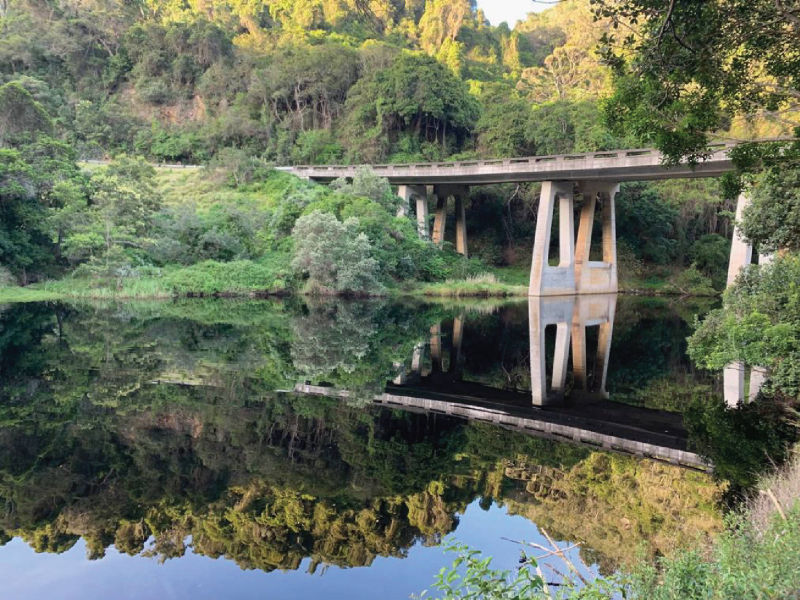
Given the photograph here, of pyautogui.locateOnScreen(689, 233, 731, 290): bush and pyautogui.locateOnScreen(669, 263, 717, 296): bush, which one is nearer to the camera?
pyautogui.locateOnScreen(669, 263, 717, 296): bush

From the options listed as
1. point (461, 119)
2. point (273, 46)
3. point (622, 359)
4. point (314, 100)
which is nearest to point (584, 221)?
point (461, 119)

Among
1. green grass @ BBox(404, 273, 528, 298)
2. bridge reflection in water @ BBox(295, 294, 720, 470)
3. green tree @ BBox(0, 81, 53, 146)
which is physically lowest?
green grass @ BBox(404, 273, 528, 298)

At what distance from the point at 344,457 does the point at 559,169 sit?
31.2 metres

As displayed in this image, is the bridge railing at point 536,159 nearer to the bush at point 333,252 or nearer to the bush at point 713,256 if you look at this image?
the bush at point 333,252

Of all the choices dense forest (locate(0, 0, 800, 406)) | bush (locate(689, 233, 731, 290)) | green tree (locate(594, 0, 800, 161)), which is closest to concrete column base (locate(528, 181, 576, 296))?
dense forest (locate(0, 0, 800, 406))

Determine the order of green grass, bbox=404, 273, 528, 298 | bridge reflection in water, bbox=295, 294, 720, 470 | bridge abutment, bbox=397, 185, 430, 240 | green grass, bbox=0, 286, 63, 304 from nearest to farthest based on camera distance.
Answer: bridge reflection in water, bbox=295, 294, 720, 470 → green grass, bbox=0, 286, 63, 304 → green grass, bbox=404, 273, 528, 298 → bridge abutment, bbox=397, 185, 430, 240

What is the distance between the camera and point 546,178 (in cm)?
3800

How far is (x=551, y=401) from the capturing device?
12.8m

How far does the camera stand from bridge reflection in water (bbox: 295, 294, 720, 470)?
32.3 feet

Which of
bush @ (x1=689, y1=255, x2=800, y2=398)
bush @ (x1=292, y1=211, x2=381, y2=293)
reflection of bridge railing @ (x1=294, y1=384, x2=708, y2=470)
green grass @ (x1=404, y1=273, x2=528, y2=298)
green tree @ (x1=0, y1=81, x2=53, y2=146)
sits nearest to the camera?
reflection of bridge railing @ (x1=294, y1=384, x2=708, y2=470)


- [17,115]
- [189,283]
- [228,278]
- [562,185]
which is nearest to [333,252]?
[228,278]

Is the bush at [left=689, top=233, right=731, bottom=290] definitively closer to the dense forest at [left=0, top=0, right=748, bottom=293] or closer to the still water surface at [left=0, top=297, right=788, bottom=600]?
the dense forest at [left=0, top=0, right=748, bottom=293]

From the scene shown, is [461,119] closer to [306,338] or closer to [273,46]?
[273,46]

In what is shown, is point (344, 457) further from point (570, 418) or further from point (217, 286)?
point (217, 286)
